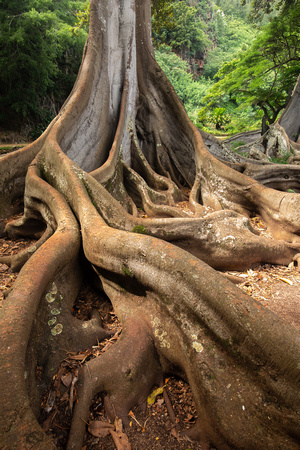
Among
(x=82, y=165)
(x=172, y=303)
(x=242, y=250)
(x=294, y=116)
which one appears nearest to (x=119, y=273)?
(x=172, y=303)

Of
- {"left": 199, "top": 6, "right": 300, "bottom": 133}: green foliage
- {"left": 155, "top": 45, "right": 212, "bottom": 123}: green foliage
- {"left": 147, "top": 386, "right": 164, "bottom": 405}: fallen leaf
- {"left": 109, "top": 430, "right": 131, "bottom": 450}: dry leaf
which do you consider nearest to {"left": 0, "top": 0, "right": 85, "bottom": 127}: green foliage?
{"left": 199, "top": 6, "right": 300, "bottom": 133}: green foliage

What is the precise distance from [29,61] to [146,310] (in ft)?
48.4

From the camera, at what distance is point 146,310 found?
2.06m

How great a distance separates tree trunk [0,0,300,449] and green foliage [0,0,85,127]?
11142mm

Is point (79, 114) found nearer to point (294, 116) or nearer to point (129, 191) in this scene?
point (129, 191)

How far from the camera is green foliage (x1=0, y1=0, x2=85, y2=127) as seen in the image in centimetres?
1182

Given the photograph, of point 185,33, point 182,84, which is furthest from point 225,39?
point 182,84

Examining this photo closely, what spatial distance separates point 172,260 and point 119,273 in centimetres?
57

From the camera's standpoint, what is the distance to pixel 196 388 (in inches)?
64.7

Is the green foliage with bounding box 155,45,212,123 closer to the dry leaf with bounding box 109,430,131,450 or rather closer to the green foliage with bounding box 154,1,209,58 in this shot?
the green foliage with bounding box 154,1,209,58

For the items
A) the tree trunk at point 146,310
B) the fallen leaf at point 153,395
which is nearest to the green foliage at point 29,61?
the tree trunk at point 146,310

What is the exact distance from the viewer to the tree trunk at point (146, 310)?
4.72 feet

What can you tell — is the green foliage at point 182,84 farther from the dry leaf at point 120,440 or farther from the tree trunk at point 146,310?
the dry leaf at point 120,440

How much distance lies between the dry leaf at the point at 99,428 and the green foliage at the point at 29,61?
48.6 ft
